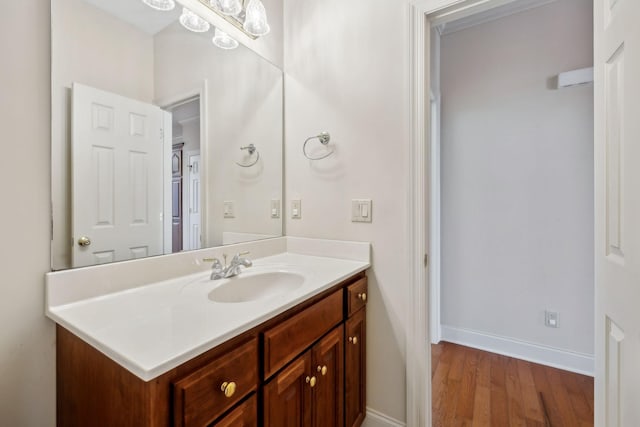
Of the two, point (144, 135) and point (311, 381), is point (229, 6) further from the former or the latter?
point (311, 381)

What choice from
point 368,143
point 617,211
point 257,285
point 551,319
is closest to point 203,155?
point 257,285

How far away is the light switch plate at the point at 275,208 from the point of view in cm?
168

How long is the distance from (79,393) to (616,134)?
1.65 meters

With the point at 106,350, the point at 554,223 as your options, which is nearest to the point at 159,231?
the point at 106,350

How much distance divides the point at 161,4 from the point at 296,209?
1089 mm

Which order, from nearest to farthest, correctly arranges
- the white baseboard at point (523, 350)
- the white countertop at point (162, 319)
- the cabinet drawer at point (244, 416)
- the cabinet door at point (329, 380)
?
1. the white countertop at point (162, 319)
2. the cabinet drawer at point (244, 416)
3. the cabinet door at point (329, 380)
4. the white baseboard at point (523, 350)

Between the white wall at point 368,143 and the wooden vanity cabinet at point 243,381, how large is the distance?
0.82 feet

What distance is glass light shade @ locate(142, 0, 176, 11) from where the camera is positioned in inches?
42.1

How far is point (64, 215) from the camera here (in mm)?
875

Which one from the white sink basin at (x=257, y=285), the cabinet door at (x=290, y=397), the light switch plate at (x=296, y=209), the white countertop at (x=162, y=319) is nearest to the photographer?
the white countertop at (x=162, y=319)

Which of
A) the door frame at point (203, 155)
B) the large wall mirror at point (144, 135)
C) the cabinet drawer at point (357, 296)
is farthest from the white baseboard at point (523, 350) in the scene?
the door frame at point (203, 155)

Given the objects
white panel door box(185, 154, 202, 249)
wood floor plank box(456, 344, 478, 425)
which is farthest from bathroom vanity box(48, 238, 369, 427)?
wood floor plank box(456, 344, 478, 425)

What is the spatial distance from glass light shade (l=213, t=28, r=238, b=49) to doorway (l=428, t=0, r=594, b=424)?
4.09 feet

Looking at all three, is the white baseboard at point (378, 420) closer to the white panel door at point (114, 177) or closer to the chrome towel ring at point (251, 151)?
the white panel door at point (114, 177)
